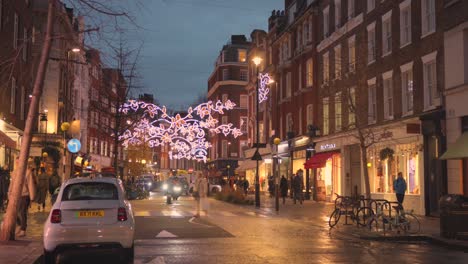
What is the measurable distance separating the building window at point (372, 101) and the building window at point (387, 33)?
190cm

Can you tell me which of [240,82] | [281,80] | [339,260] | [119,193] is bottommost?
[339,260]

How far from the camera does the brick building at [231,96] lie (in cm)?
8125

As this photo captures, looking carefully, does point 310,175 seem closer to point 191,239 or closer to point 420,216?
point 420,216

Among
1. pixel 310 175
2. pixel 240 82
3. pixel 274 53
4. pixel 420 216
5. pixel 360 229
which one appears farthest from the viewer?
pixel 240 82

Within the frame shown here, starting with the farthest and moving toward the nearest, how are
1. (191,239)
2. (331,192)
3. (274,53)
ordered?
(274,53) → (331,192) → (191,239)

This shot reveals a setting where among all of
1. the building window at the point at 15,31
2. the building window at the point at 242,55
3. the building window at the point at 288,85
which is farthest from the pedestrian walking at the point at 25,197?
the building window at the point at 242,55

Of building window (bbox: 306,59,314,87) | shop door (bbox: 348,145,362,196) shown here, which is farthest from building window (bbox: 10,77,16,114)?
building window (bbox: 306,59,314,87)

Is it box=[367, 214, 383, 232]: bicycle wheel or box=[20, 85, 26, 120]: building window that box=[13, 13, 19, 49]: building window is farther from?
box=[367, 214, 383, 232]: bicycle wheel

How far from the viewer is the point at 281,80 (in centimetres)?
4703

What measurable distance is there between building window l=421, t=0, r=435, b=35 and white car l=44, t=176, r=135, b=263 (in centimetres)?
1729

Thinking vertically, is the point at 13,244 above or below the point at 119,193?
below

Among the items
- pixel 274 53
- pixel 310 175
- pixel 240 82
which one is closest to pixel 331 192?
pixel 310 175

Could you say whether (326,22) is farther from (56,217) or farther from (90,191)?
(56,217)

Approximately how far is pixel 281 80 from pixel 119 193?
119ft
